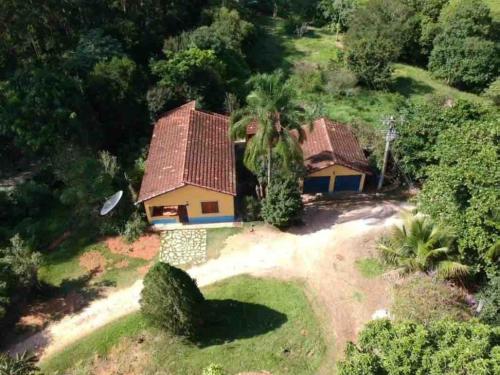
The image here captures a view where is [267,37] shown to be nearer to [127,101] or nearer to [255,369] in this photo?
[127,101]

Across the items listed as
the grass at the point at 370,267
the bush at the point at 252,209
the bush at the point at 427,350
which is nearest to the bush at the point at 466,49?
the grass at the point at 370,267

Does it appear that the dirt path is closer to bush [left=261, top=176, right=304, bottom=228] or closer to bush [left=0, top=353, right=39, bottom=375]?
bush [left=261, top=176, right=304, bottom=228]

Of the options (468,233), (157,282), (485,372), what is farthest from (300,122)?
(485,372)

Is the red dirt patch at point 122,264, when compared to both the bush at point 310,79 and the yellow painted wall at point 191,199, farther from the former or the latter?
the bush at point 310,79

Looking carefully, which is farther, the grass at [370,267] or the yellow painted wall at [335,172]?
the yellow painted wall at [335,172]

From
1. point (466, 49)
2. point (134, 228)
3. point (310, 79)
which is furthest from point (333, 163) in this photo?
point (466, 49)
